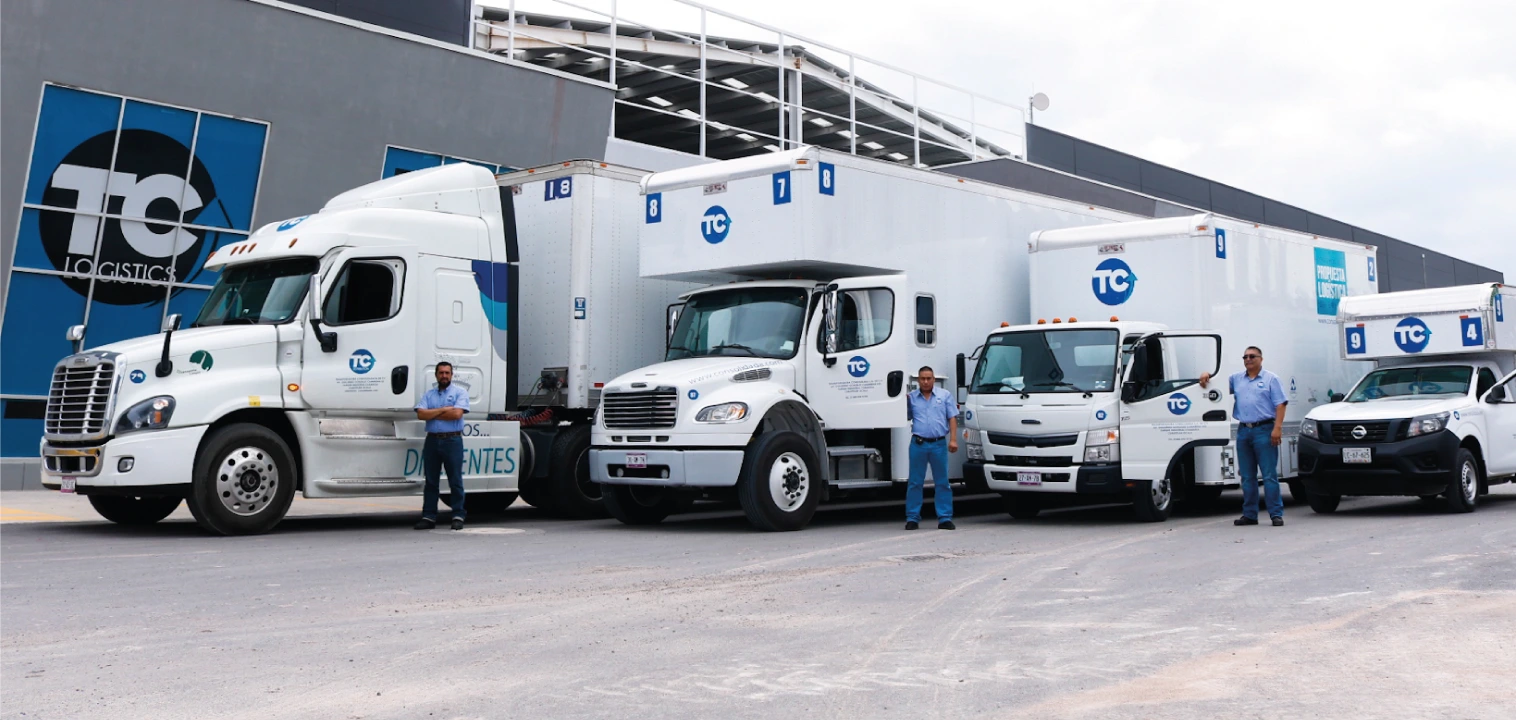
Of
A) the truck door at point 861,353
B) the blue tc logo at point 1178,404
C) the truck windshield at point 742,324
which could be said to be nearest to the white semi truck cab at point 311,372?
the truck windshield at point 742,324

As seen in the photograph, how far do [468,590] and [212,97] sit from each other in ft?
49.5

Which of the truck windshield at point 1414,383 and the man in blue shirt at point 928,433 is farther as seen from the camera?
the truck windshield at point 1414,383

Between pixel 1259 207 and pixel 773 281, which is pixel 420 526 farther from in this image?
pixel 1259 207

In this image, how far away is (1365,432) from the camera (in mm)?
14680

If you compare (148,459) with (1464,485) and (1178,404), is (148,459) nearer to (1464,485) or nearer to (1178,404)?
(1178,404)

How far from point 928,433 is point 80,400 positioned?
8.04m

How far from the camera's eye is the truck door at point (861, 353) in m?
13.8

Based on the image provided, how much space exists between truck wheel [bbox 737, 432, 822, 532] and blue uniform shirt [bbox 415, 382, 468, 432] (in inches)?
115

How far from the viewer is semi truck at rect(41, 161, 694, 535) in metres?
12.3

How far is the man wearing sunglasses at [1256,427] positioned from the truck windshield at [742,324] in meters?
4.54

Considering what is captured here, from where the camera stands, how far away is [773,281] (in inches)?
556

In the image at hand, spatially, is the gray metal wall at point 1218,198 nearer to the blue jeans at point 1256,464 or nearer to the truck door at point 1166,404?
the truck door at point 1166,404

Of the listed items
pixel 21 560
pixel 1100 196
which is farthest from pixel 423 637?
pixel 1100 196

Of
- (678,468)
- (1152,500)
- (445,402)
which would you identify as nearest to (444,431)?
(445,402)
